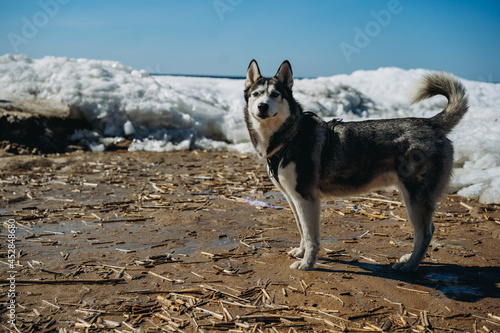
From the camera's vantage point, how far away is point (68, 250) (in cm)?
420

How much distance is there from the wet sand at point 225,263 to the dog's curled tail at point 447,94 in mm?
1419

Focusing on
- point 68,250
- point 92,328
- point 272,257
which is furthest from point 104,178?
point 92,328

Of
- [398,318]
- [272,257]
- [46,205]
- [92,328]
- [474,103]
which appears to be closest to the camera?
[92,328]

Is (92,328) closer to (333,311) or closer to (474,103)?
(333,311)

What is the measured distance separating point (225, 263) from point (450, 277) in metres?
2.11

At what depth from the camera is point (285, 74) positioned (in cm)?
440

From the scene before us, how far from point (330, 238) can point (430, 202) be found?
133cm

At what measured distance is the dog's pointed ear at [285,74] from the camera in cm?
436

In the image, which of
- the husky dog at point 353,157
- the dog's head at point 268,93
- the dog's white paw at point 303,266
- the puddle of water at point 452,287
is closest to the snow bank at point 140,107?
the husky dog at point 353,157

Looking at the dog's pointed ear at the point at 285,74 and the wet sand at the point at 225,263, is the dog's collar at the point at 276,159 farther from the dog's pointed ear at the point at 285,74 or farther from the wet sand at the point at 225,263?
the wet sand at the point at 225,263

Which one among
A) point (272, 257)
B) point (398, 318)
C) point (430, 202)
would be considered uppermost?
point (430, 202)

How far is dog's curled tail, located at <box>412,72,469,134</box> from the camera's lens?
4027 mm

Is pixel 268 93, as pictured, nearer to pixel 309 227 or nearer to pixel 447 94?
pixel 309 227

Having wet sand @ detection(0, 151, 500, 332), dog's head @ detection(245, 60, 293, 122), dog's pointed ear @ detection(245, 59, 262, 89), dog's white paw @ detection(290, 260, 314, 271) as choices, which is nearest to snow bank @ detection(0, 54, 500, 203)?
wet sand @ detection(0, 151, 500, 332)
